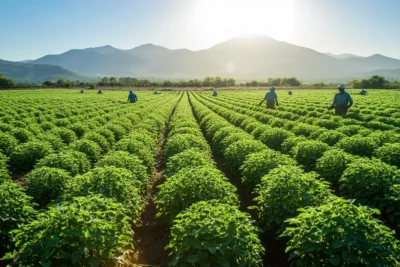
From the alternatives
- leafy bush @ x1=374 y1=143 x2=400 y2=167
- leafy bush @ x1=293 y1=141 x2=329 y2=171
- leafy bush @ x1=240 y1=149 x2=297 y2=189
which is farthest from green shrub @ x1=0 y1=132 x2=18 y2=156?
leafy bush @ x1=374 y1=143 x2=400 y2=167

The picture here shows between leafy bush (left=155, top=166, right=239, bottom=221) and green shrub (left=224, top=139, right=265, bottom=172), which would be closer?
leafy bush (left=155, top=166, right=239, bottom=221)

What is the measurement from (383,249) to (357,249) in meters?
0.36

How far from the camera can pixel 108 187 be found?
7.02m

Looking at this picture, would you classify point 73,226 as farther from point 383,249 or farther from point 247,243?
point 383,249

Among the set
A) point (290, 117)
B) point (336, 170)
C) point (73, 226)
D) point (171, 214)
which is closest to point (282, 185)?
point (171, 214)

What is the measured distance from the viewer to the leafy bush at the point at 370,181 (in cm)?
704

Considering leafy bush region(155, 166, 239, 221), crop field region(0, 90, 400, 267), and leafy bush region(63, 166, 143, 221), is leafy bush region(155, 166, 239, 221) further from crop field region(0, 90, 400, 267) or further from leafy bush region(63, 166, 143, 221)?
leafy bush region(63, 166, 143, 221)

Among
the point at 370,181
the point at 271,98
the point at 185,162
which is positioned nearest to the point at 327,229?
the point at 370,181

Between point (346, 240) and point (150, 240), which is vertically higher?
point (346, 240)

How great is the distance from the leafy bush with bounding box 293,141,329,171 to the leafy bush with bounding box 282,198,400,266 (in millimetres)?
6070

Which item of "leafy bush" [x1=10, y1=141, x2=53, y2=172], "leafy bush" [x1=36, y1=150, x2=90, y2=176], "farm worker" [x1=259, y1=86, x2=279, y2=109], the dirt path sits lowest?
the dirt path

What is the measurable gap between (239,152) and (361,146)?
454cm

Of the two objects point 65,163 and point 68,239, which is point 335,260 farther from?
point 65,163

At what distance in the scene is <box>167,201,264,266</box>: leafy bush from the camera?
4.75m
